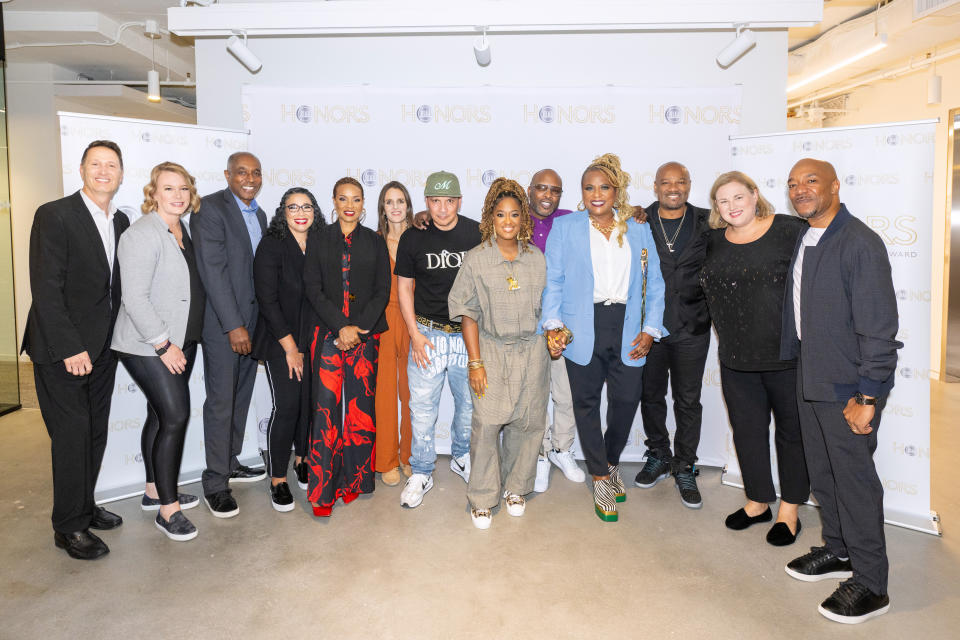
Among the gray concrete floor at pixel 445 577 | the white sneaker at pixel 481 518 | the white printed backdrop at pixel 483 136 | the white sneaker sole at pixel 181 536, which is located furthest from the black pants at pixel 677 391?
the white sneaker sole at pixel 181 536

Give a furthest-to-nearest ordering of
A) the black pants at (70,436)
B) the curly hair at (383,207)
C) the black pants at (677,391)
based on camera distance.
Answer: the curly hair at (383,207) < the black pants at (677,391) < the black pants at (70,436)

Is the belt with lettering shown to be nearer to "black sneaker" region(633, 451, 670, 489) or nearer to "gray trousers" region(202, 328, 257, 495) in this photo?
"gray trousers" region(202, 328, 257, 495)

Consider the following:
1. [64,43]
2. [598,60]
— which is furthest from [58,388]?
[64,43]

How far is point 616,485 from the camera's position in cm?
347

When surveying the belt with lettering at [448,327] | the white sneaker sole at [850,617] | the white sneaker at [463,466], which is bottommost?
the white sneaker sole at [850,617]

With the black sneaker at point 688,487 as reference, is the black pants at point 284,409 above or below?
above

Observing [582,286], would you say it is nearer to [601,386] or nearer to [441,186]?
[601,386]

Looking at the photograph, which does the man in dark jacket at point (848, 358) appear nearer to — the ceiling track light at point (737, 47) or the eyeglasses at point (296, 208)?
the ceiling track light at point (737, 47)

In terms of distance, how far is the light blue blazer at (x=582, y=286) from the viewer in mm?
3143

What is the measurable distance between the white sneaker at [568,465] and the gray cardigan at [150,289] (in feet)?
7.56

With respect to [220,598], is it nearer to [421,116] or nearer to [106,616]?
[106,616]

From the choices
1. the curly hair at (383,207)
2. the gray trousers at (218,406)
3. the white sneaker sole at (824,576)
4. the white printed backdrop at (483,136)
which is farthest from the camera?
the white printed backdrop at (483,136)

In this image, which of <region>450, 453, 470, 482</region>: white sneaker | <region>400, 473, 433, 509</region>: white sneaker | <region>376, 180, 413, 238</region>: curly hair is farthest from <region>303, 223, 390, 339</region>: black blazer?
<region>450, 453, 470, 482</region>: white sneaker

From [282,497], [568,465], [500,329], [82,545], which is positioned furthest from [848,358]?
[82,545]
